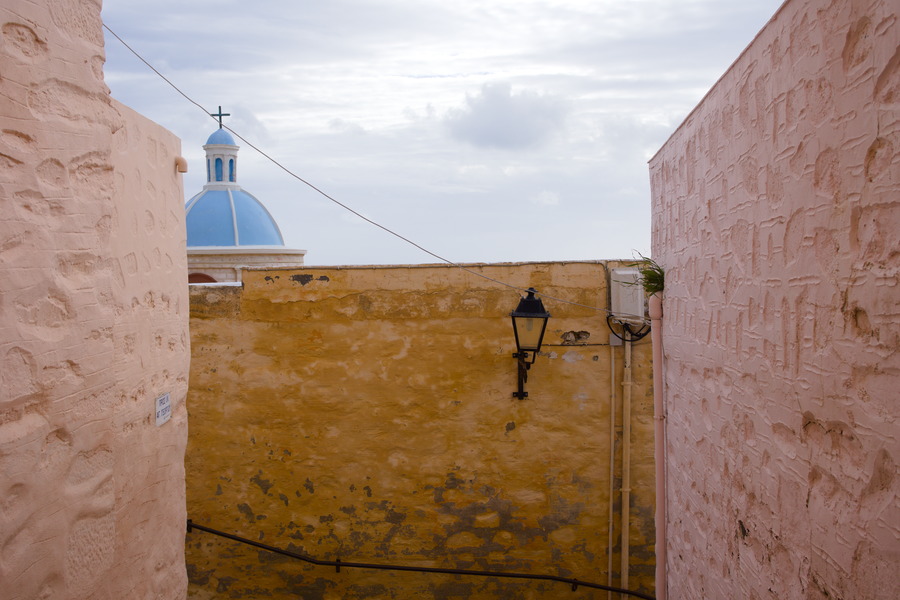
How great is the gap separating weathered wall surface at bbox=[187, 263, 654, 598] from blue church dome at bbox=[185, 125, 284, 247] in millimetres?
12222

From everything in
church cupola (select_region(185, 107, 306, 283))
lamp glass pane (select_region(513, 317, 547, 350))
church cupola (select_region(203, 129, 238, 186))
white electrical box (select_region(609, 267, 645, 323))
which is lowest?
lamp glass pane (select_region(513, 317, 547, 350))

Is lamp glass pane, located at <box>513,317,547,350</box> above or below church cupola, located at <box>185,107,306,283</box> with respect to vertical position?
below

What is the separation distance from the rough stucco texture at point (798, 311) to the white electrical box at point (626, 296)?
6.64 ft

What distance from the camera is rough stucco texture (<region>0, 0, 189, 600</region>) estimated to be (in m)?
2.04

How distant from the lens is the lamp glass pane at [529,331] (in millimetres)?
5070

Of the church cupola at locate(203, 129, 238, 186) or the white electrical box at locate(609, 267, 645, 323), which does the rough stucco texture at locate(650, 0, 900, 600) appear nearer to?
the white electrical box at locate(609, 267, 645, 323)

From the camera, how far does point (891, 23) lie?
1507 mm

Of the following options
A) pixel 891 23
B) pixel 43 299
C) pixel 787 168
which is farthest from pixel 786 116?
pixel 43 299

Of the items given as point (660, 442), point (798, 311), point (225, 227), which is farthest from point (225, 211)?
point (798, 311)

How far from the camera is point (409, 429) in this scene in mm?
5516

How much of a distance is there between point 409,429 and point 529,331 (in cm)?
111

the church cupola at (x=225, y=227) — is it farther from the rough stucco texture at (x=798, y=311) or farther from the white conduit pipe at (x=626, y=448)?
the rough stucco texture at (x=798, y=311)

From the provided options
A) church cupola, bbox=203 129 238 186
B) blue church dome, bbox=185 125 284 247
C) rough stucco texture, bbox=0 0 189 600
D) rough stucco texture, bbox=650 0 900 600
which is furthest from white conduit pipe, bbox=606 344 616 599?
church cupola, bbox=203 129 238 186

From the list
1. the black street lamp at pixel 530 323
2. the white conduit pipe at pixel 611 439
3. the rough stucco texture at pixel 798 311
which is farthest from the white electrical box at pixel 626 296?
the rough stucco texture at pixel 798 311
